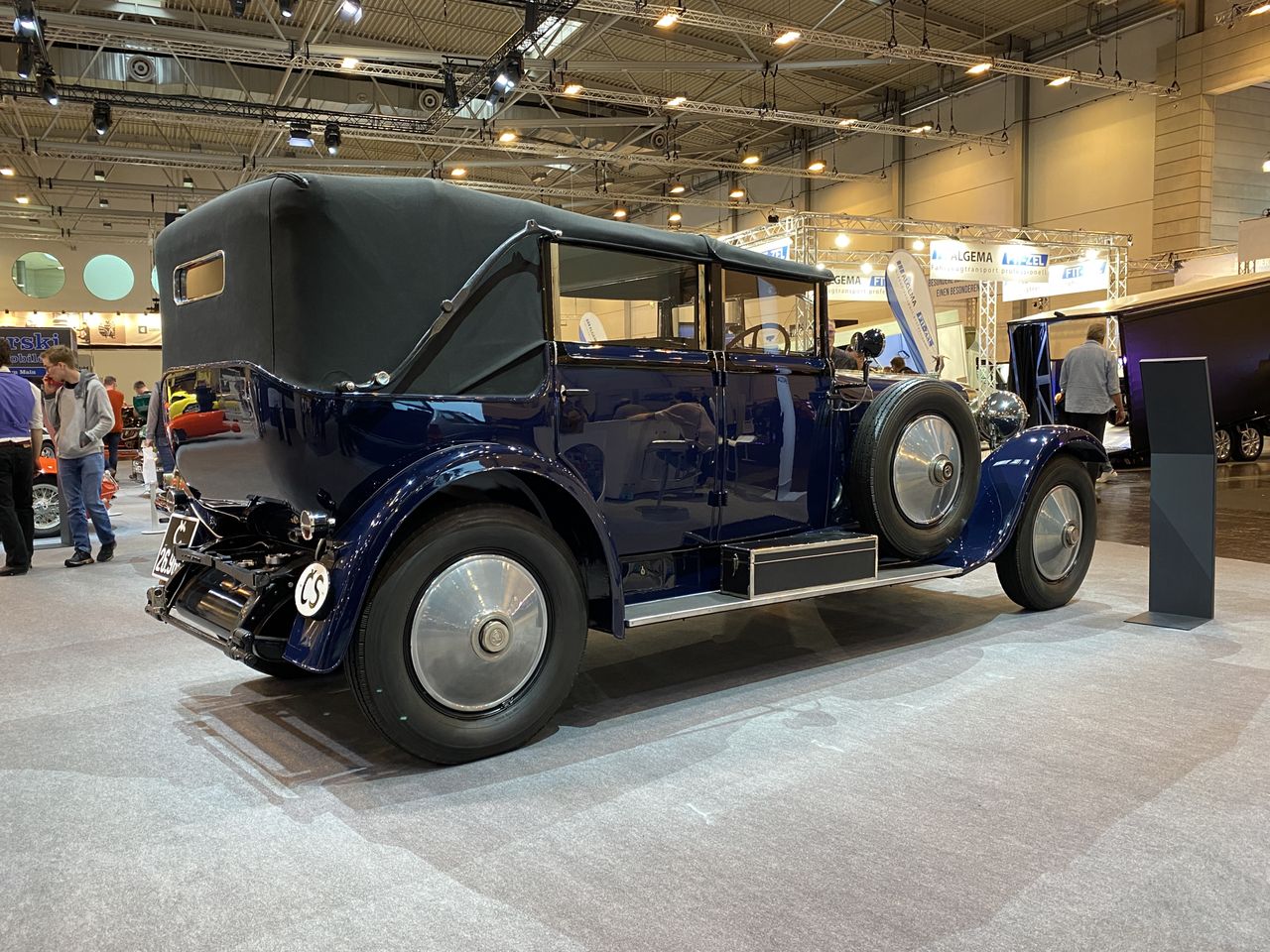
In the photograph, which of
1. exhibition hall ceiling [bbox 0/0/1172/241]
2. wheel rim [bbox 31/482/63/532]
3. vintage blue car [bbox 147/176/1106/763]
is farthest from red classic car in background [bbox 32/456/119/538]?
→ vintage blue car [bbox 147/176/1106/763]

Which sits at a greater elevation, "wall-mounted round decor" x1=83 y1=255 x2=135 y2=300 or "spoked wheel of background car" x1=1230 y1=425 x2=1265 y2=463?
"wall-mounted round decor" x1=83 y1=255 x2=135 y2=300

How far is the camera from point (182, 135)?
62.7 feet

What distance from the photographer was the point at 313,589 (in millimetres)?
2736

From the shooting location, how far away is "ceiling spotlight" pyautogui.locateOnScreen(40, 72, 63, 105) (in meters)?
12.0

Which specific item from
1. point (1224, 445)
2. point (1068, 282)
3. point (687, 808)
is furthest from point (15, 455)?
point (1224, 445)

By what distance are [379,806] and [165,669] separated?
6.75 feet

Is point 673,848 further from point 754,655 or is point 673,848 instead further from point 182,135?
point 182,135

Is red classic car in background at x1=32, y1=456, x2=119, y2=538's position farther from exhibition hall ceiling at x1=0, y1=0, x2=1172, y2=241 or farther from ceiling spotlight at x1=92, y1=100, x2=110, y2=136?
ceiling spotlight at x1=92, y1=100, x2=110, y2=136

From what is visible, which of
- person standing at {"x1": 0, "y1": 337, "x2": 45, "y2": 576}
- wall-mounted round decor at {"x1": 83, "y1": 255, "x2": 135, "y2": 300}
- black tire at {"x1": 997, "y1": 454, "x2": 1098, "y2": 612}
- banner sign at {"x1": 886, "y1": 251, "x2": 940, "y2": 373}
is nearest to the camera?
black tire at {"x1": 997, "y1": 454, "x2": 1098, "y2": 612}

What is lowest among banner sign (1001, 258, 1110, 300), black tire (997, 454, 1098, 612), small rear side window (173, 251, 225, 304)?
black tire (997, 454, 1098, 612)

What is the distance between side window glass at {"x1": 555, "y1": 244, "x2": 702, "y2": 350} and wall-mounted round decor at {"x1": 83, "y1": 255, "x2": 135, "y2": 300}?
24704 mm

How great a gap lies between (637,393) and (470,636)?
113cm

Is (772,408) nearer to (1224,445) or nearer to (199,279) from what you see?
(199,279)

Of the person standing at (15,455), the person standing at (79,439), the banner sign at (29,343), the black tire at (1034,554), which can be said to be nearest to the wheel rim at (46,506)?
the person standing at (79,439)
